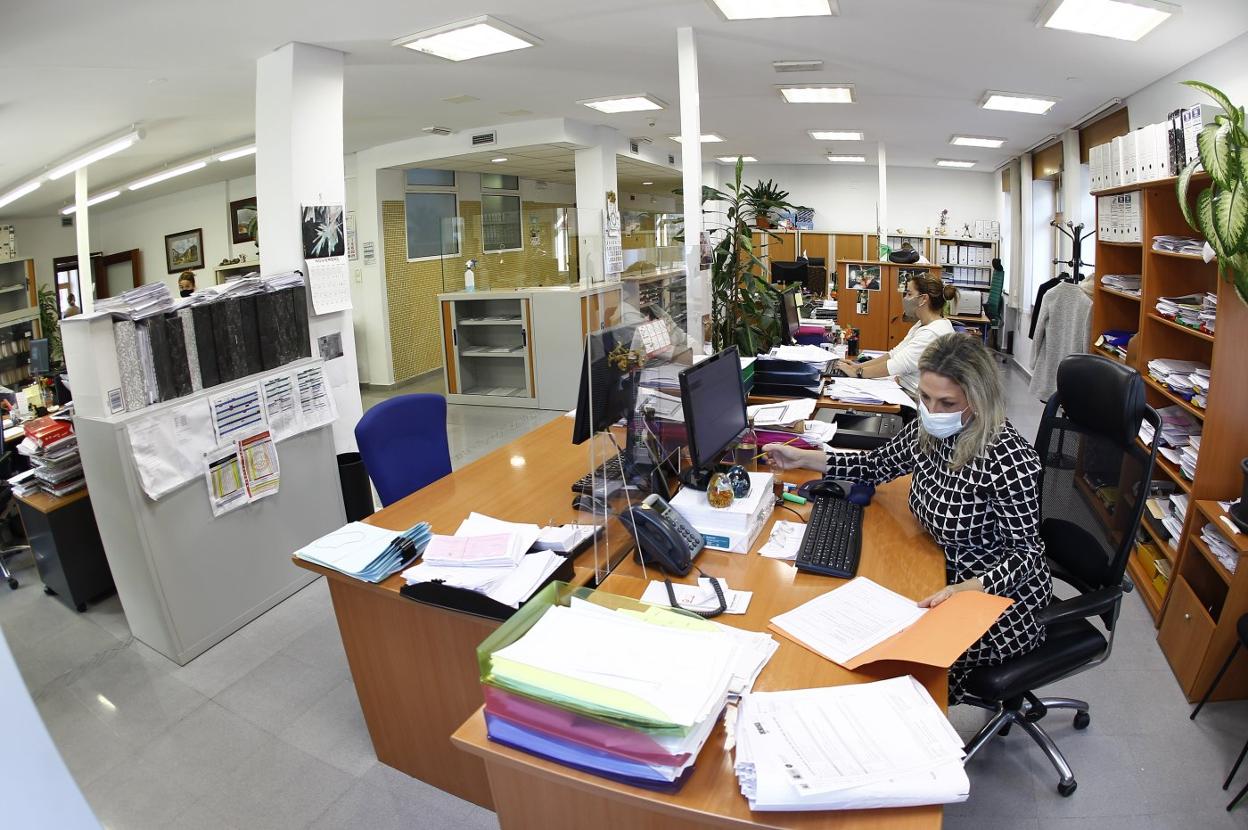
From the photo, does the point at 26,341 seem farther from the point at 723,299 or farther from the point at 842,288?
the point at 842,288

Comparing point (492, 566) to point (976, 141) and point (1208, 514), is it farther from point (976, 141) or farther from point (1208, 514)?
point (976, 141)

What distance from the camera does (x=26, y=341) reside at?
9.56 metres

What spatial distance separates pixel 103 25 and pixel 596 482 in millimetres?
3961

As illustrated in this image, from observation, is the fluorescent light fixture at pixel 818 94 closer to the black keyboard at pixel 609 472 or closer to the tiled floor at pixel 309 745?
the tiled floor at pixel 309 745

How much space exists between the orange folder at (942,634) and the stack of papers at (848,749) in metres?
0.09

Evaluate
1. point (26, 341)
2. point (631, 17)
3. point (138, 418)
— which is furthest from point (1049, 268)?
point (26, 341)

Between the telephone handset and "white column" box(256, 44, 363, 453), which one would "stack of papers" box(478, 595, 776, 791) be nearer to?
the telephone handset

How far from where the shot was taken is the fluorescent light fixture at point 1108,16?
3844mm

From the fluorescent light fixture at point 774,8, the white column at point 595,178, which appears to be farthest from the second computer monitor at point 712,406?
the white column at point 595,178

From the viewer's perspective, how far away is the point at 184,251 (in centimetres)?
1225

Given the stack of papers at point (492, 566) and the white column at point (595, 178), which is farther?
the white column at point (595, 178)

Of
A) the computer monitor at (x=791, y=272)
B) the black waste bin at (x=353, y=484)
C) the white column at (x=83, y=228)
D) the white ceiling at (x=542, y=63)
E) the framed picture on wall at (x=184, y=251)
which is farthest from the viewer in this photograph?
the framed picture on wall at (x=184, y=251)

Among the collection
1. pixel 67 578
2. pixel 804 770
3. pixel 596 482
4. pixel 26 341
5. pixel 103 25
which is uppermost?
pixel 103 25

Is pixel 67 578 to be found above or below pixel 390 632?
below
